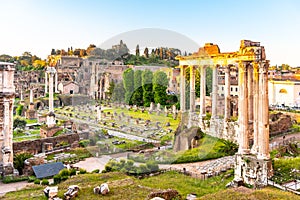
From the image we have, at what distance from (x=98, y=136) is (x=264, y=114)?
26.1 ft

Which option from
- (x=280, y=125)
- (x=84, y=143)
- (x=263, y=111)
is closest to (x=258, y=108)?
(x=263, y=111)

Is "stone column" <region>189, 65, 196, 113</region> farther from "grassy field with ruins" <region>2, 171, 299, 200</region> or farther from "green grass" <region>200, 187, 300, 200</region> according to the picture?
"green grass" <region>200, 187, 300, 200</region>

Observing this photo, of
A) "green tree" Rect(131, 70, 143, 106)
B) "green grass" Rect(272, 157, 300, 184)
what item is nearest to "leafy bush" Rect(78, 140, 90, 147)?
"green tree" Rect(131, 70, 143, 106)

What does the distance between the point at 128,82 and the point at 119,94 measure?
2.37 ft

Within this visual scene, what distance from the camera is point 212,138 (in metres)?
26.2

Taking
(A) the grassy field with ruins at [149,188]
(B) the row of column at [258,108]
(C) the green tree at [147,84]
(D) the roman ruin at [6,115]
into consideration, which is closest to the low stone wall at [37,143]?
(D) the roman ruin at [6,115]

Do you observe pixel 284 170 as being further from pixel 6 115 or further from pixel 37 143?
pixel 37 143

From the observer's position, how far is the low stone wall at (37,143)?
24825mm

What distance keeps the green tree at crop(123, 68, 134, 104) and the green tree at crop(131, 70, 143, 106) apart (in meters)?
0.20

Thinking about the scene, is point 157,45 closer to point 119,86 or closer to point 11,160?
point 119,86

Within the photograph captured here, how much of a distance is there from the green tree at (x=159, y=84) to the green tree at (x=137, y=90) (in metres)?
0.70

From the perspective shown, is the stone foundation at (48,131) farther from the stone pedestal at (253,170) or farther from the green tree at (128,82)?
the stone pedestal at (253,170)

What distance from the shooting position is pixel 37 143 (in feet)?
85.9

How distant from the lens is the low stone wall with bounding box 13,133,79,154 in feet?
81.4
